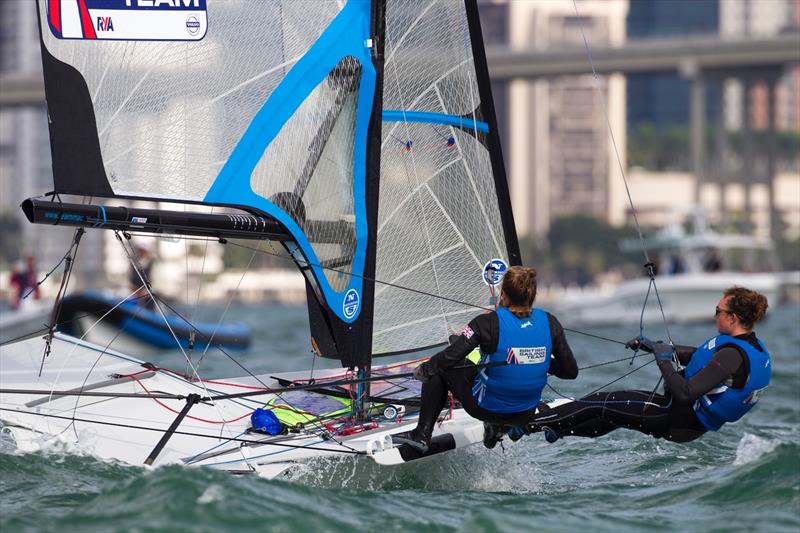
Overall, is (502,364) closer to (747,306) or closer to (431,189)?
(747,306)

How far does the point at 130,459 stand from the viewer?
4633 mm

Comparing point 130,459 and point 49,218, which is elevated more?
point 49,218

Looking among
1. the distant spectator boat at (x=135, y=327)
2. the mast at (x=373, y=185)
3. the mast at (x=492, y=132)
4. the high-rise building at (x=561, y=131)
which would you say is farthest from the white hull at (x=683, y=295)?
the high-rise building at (x=561, y=131)

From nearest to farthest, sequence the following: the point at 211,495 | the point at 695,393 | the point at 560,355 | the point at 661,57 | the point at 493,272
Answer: the point at 211,495 → the point at 695,393 → the point at 560,355 → the point at 493,272 → the point at 661,57

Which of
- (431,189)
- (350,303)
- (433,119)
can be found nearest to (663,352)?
(350,303)

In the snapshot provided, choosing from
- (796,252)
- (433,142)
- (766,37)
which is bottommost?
(796,252)

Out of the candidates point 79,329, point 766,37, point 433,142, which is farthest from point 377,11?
point 766,37

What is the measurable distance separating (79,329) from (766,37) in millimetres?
29283

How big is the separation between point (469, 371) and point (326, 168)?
119 centimetres

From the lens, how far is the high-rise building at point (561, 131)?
80.8 m

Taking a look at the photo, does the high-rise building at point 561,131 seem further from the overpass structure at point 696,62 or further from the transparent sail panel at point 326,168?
the transparent sail panel at point 326,168

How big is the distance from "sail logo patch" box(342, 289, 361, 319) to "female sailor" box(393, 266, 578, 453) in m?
0.69

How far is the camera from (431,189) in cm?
566

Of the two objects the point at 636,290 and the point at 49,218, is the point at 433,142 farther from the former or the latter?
Result: the point at 636,290
